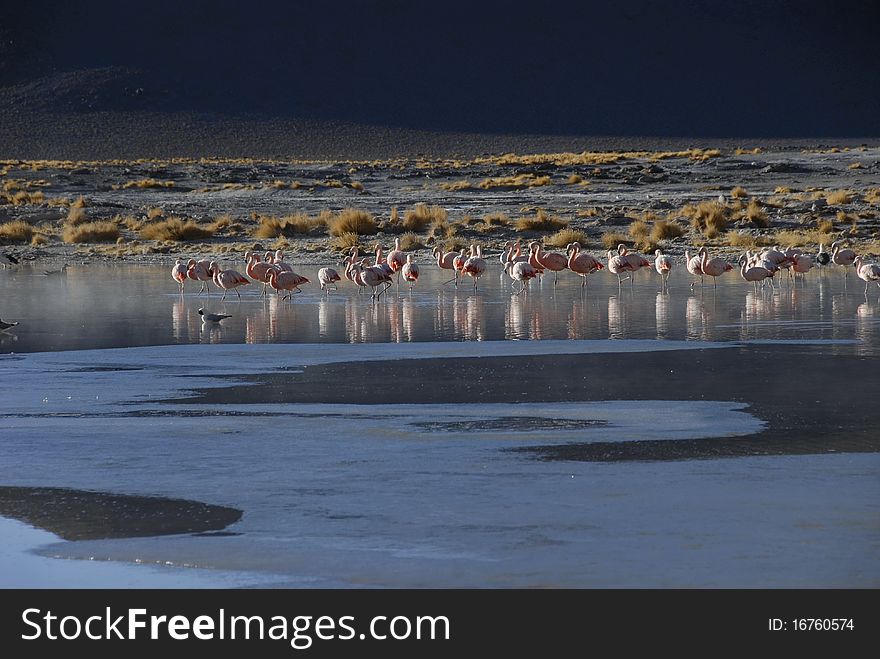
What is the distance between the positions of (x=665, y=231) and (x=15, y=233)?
1385 centimetres

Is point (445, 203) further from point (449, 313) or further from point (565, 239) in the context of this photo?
point (449, 313)

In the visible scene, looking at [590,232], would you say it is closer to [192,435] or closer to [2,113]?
[192,435]

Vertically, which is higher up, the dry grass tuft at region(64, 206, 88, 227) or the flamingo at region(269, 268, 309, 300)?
the dry grass tuft at region(64, 206, 88, 227)

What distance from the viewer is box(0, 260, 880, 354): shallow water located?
594 inches

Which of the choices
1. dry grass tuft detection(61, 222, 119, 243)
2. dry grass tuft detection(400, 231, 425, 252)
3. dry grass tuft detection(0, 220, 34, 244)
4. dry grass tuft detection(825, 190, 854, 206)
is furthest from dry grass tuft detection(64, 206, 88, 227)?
dry grass tuft detection(825, 190, 854, 206)

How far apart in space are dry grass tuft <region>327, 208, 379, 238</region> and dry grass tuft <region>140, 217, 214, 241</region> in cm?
281

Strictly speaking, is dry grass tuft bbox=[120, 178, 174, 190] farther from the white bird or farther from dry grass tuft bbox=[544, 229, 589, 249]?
the white bird

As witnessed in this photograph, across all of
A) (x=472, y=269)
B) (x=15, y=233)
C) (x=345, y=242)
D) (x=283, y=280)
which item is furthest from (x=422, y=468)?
(x=15, y=233)

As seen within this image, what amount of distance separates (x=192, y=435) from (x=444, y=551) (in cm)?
330

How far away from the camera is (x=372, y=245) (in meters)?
31.2

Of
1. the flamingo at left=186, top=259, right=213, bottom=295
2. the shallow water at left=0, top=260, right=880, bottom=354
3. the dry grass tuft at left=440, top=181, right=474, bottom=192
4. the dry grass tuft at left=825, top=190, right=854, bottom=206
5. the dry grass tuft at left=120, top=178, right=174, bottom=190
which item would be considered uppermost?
the dry grass tuft at left=120, top=178, right=174, bottom=190

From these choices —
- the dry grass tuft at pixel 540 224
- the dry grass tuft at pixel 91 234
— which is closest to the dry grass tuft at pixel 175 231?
the dry grass tuft at pixel 91 234

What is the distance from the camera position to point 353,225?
33.1m

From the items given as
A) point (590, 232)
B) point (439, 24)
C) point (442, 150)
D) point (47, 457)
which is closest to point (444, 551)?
point (47, 457)
